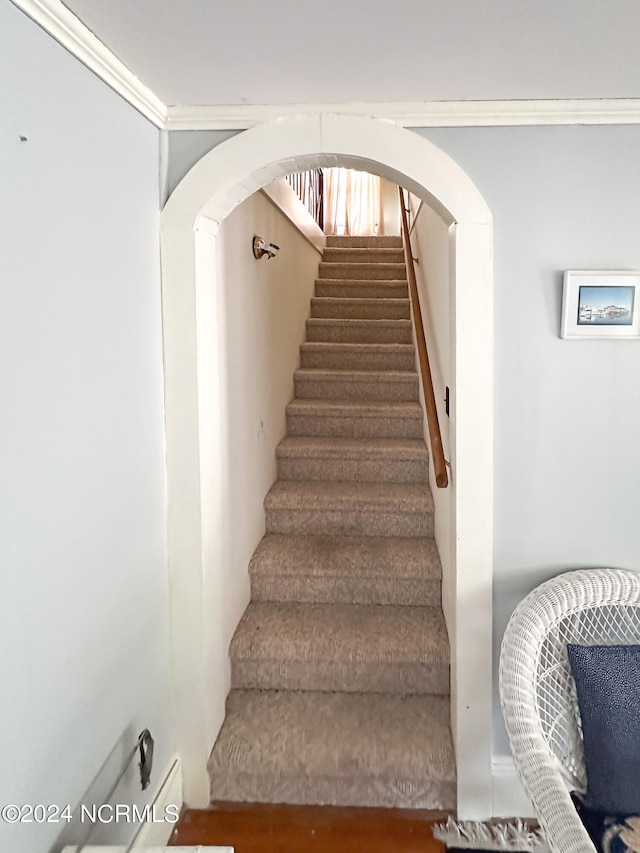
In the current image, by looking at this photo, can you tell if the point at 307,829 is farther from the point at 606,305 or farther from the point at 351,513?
the point at 606,305

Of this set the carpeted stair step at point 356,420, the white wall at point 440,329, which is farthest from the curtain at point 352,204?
the carpeted stair step at point 356,420

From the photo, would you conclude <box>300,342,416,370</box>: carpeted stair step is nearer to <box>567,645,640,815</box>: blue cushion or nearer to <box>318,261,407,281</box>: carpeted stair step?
<box>318,261,407,281</box>: carpeted stair step

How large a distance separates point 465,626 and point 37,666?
1.19 metres

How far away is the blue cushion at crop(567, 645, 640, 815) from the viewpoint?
4.88 feet

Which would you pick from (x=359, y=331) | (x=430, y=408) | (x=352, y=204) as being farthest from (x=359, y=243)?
(x=430, y=408)

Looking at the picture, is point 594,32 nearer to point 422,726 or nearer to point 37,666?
point 37,666

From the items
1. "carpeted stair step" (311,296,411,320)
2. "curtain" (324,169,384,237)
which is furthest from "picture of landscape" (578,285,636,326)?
"curtain" (324,169,384,237)

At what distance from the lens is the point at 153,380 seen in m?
1.70

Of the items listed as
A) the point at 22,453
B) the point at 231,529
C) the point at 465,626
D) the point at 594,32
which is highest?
the point at 594,32

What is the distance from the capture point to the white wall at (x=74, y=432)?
3.42 feet

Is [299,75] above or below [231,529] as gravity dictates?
above

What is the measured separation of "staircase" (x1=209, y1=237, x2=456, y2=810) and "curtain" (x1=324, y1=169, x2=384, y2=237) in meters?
3.01

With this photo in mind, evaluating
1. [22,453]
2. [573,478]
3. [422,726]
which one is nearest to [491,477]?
[573,478]

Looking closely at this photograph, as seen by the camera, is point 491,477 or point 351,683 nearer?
point 491,477
